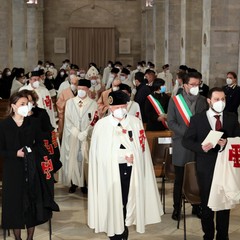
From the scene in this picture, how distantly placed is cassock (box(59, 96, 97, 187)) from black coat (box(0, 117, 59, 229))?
2862mm

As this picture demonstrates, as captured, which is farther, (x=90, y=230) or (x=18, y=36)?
(x=18, y=36)

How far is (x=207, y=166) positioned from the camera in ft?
19.2

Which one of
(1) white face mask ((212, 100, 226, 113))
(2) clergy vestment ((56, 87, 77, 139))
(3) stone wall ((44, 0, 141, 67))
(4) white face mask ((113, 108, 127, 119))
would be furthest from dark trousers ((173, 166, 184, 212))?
(3) stone wall ((44, 0, 141, 67))

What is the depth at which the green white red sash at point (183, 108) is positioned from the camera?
6902 millimetres

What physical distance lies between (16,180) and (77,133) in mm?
2918

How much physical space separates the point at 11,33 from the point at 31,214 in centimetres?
1611

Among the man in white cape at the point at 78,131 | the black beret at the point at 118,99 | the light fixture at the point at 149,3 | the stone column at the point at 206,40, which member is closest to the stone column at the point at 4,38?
the stone column at the point at 206,40

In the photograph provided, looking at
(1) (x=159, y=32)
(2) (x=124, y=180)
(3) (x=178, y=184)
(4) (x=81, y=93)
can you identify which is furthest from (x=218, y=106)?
(1) (x=159, y=32)

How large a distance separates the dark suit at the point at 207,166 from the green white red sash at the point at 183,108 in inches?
37.7

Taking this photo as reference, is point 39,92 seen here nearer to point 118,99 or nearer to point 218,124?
point 118,99

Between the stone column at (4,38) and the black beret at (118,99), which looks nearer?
the black beret at (118,99)

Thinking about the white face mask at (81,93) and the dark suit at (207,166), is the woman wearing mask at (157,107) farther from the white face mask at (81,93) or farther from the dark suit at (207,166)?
the dark suit at (207,166)

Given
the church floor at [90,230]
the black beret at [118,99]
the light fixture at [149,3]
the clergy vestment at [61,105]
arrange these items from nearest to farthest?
the black beret at [118,99] → the church floor at [90,230] → the clergy vestment at [61,105] → the light fixture at [149,3]

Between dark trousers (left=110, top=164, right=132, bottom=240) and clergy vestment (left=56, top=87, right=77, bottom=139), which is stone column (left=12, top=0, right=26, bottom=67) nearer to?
clergy vestment (left=56, top=87, right=77, bottom=139)
